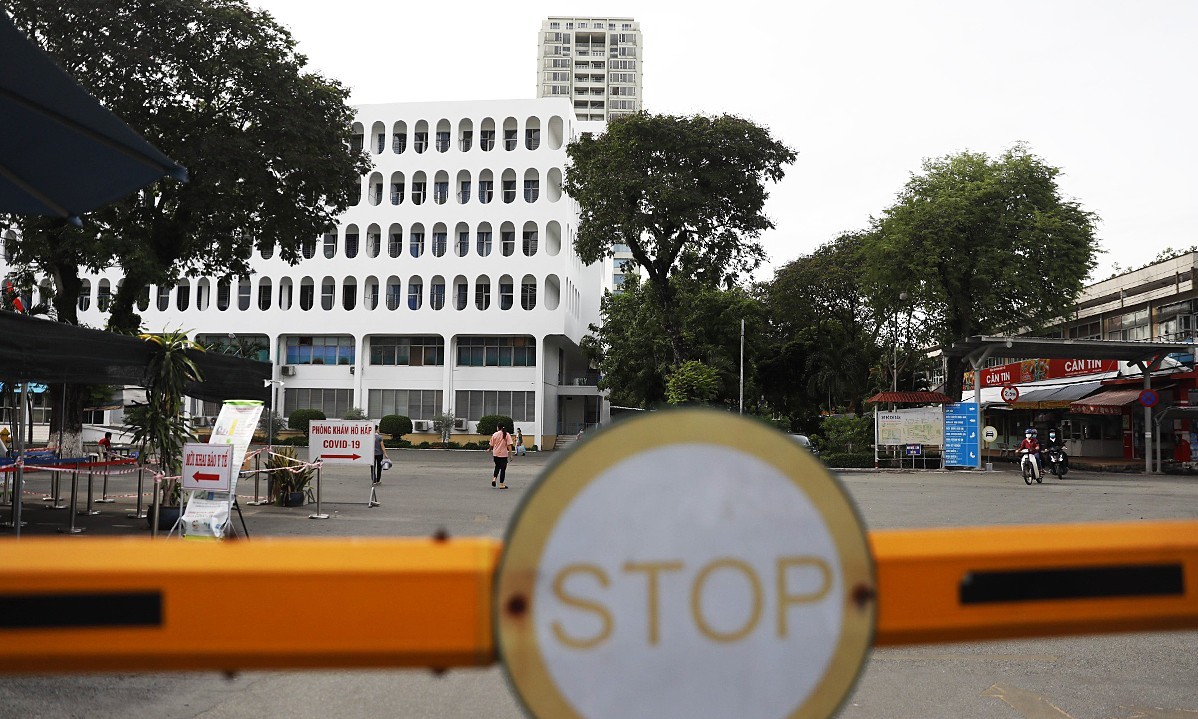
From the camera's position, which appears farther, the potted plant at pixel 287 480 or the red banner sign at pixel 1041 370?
the red banner sign at pixel 1041 370

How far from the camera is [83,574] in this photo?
1047 millimetres

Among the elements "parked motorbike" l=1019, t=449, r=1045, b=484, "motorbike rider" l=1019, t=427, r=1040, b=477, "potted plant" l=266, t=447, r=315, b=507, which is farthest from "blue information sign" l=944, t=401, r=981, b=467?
"potted plant" l=266, t=447, r=315, b=507

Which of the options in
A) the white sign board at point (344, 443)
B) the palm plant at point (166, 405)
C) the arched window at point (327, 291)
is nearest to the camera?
the palm plant at point (166, 405)

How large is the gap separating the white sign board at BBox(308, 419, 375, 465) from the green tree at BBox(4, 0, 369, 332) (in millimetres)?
4940

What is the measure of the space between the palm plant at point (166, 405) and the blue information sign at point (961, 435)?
24822 mm

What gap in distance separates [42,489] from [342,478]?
699 centimetres

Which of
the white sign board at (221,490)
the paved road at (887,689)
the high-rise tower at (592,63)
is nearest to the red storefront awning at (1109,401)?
the paved road at (887,689)

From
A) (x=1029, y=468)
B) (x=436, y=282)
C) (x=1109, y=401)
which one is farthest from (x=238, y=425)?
(x=436, y=282)

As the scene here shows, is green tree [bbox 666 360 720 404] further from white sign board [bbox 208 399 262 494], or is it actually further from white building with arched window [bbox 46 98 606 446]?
white sign board [bbox 208 399 262 494]

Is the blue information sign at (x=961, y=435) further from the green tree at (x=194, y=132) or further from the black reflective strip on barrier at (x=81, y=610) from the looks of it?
the black reflective strip on barrier at (x=81, y=610)

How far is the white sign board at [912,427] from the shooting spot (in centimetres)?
3002

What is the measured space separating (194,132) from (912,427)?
23223mm

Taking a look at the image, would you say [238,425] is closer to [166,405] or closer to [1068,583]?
[166,405]

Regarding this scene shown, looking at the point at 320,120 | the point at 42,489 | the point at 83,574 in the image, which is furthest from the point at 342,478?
the point at 83,574
